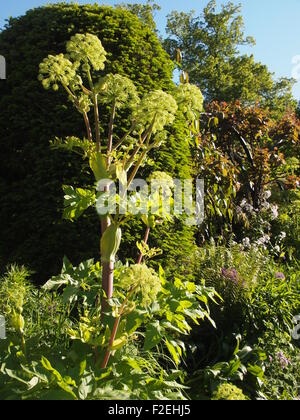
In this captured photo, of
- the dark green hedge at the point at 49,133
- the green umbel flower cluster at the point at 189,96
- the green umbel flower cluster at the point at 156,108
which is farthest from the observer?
the dark green hedge at the point at 49,133

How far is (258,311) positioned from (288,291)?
0.44m

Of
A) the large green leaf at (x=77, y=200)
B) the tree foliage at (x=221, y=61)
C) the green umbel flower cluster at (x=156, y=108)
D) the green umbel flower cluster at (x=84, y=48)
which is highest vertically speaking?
the tree foliage at (x=221, y=61)

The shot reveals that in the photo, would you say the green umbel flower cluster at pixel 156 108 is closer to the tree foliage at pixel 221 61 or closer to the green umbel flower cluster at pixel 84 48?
the green umbel flower cluster at pixel 84 48

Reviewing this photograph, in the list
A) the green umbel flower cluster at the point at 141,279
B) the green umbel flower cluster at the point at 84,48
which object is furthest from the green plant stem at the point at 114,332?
the green umbel flower cluster at the point at 84,48

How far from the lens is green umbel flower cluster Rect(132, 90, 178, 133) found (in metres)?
2.46

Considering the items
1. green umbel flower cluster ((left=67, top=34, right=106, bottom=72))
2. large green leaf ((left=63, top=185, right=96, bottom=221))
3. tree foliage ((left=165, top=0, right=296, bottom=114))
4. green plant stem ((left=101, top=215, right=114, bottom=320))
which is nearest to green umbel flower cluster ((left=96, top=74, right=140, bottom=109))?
green umbel flower cluster ((left=67, top=34, right=106, bottom=72))

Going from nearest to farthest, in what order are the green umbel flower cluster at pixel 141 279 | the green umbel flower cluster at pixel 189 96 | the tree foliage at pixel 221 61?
the green umbel flower cluster at pixel 141 279, the green umbel flower cluster at pixel 189 96, the tree foliage at pixel 221 61

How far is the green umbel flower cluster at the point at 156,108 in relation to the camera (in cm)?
246

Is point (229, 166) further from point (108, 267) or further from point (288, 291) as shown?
point (108, 267)

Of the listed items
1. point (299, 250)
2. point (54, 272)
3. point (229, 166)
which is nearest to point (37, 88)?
point (54, 272)

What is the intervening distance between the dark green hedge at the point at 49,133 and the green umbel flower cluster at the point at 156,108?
5.64 feet

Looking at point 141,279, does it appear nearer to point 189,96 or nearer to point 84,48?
point 189,96
